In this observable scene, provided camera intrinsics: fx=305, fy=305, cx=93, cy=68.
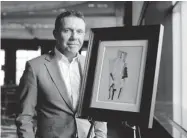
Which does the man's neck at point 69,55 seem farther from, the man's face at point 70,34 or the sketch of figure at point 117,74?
the sketch of figure at point 117,74

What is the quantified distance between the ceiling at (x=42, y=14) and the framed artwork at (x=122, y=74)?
6.96 metres

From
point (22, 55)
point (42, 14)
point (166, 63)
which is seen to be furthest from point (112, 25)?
point (166, 63)

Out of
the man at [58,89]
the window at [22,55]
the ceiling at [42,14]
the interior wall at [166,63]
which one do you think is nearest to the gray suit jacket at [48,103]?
the man at [58,89]

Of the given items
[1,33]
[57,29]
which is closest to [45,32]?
[1,33]

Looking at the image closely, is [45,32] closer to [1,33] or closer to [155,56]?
[1,33]

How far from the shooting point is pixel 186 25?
275 centimetres

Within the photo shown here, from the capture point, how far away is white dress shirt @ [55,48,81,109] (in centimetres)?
125

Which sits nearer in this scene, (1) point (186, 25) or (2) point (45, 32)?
(1) point (186, 25)

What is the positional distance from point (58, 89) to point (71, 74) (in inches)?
3.3

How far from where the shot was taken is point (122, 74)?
1154mm

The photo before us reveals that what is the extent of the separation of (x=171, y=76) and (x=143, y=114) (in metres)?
2.41

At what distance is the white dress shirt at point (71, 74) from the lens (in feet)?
4.10

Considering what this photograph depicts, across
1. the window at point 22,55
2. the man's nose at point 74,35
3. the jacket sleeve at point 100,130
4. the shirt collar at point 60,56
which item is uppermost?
the window at point 22,55

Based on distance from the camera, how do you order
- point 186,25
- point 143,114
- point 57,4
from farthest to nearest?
1. point 57,4
2. point 186,25
3. point 143,114
